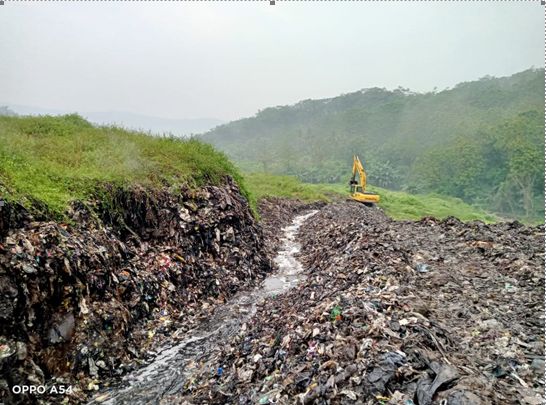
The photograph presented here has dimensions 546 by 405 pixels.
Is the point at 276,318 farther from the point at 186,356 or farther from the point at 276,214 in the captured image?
the point at 276,214

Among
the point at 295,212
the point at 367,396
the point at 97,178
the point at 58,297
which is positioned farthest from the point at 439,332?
the point at 295,212

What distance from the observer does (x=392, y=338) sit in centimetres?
445

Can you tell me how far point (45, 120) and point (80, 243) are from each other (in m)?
9.03

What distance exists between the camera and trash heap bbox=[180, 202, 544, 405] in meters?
3.82

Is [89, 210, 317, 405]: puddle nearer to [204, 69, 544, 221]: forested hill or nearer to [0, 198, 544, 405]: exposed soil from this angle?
[0, 198, 544, 405]: exposed soil

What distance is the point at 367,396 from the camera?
147 inches

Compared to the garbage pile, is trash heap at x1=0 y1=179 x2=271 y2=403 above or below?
above

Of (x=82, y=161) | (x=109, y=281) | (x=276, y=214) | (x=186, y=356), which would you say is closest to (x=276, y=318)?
(x=186, y=356)

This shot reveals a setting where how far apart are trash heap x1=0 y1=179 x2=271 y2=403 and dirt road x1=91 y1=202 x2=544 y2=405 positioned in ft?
2.81

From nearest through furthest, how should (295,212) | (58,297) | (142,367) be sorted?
(58,297)
(142,367)
(295,212)

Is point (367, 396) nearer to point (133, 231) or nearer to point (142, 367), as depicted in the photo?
point (142, 367)

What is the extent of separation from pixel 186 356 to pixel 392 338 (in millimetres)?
3709

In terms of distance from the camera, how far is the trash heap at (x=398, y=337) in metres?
3.82

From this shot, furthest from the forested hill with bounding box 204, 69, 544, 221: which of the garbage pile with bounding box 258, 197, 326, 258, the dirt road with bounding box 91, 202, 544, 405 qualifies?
the dirt road with bounding box 91, 202, 544, 405
